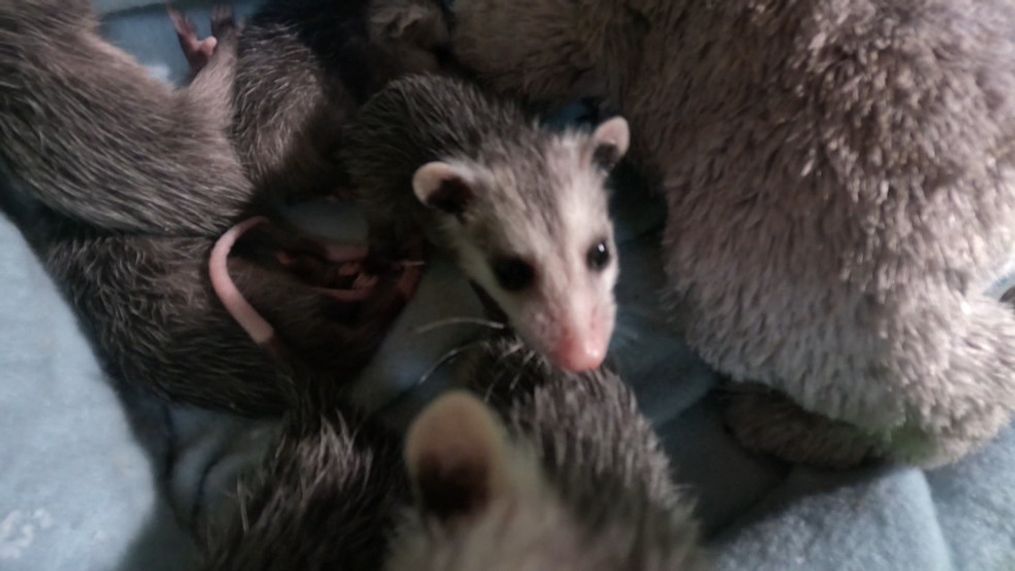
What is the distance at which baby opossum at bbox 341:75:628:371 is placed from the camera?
1325 millimetres

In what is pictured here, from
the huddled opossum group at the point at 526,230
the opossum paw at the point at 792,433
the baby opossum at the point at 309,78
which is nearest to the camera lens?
the huddled opossum group at the point at 526,230

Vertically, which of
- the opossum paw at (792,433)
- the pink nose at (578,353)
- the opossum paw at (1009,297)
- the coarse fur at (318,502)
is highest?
the pink nose at (578,353)

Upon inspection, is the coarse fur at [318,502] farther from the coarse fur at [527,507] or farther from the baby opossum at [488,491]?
the coarse fur at [527,507]

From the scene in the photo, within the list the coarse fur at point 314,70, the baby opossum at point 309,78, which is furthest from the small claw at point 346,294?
the coarse fur at point 314,70

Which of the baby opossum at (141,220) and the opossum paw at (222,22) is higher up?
the opossum paw at (222,22)

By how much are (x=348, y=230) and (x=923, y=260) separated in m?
1.03

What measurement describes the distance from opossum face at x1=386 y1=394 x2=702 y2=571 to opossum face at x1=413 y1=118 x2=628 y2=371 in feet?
0.98

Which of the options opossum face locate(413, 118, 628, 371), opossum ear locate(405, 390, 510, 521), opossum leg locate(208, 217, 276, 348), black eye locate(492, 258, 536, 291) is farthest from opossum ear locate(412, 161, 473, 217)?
opossum ear locate(405, 390, 510, 521)

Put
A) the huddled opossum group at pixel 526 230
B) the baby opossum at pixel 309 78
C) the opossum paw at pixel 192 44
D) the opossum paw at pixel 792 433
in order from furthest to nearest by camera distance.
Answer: the opossum paw at pixel 192 44 → the baby opossum at pixel 309 78 → the opossum paw at pixel 792 433 → the huddled opossum group at pixel 526 230

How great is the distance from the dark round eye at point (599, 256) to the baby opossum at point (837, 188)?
0.10 m

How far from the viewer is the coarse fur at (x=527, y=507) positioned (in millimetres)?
948

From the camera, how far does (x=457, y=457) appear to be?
956 millimetres

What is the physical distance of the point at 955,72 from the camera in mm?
1182

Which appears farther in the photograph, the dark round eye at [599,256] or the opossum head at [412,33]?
the opossum head at [412,33]
